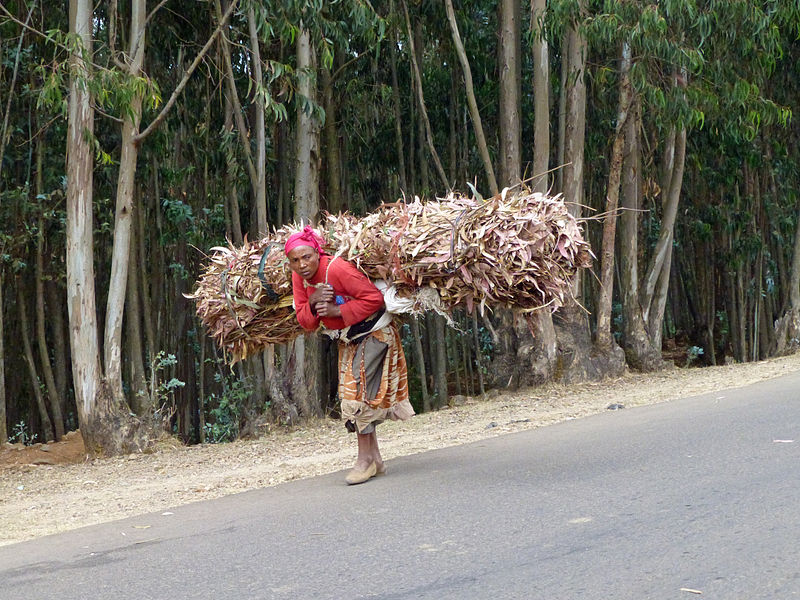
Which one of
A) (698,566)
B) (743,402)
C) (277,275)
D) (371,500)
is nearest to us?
(698,566)

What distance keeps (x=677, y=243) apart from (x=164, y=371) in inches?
494

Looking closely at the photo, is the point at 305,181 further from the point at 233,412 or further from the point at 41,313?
the point at 41,313

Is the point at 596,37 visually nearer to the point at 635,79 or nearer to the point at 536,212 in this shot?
the point at 635,79

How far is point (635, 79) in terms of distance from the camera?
12.9m

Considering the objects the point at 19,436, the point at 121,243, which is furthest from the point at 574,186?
the point at 19,436

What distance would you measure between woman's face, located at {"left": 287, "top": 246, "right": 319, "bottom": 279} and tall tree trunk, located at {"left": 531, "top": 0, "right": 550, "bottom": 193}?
283 inches

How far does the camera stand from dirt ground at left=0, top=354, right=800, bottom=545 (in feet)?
22.8

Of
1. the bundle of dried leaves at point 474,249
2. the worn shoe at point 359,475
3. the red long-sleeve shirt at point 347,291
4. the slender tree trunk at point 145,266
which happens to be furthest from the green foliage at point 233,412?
the bundle of dried leaves at point 474,249

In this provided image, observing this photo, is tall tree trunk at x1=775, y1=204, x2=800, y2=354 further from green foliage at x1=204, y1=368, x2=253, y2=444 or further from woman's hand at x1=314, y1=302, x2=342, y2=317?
woman's hand at x1=314, y1=302, x2=342, y2=317

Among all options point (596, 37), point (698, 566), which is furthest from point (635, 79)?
point (698, 566)

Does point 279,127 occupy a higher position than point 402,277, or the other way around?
point 279,127

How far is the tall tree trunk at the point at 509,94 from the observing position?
42.9 ft

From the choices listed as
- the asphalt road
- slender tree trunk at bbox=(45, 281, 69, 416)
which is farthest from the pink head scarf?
slender tree trunk at bbox=(45, 281, 69, 416)

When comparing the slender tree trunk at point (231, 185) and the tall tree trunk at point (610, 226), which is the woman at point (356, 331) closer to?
the slender tree trunk at point (231, 185)
